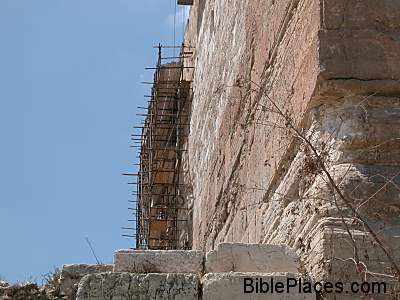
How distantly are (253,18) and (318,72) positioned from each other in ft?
7.34

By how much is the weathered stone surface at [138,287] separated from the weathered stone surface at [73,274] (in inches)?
6.5

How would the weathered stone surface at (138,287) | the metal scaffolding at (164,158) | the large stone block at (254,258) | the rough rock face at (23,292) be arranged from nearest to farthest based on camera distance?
the weathered stone surface at (138,287) < the rough rock face at (23,292) < the large stone block at (254,258) < the metal scaffolding at (164,158)

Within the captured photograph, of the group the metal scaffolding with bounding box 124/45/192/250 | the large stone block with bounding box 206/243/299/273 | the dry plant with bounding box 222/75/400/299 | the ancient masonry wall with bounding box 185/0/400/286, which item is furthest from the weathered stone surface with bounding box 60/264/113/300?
the metal scaffolding with bounding box 124/45/192/250

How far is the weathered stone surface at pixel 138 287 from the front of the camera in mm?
4117

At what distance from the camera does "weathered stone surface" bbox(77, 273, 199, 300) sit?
162 inches

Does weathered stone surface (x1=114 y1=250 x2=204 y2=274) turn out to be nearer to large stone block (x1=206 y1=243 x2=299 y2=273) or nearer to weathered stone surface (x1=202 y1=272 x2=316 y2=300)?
large stone block (x1=206 y1=243 x2=299 y2=273)

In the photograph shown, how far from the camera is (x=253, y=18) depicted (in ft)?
A: 22.8

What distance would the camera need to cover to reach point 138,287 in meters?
4.14

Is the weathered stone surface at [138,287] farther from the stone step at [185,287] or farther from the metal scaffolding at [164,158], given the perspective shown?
the metal scaffolding at [164,158]

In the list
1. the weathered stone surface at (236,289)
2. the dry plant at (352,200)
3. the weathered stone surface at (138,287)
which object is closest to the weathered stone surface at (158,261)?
the weathered stone surface at (138,287)

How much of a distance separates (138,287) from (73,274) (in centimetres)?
42

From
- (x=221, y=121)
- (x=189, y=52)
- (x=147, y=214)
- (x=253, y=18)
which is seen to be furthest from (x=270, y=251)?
(x=147, y=214)

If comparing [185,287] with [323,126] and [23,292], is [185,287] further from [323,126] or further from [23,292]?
[323,126]

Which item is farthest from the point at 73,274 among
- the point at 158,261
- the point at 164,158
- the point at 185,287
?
the point at 164,158
